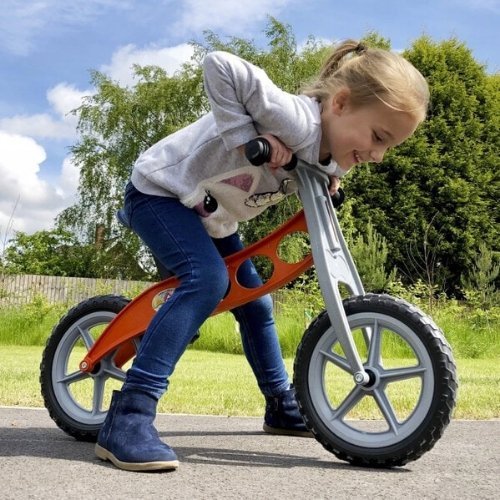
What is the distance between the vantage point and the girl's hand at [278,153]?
8.89 ft

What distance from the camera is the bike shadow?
2.76 meters

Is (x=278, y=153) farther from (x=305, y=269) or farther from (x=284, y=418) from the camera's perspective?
(x=284, y=418)

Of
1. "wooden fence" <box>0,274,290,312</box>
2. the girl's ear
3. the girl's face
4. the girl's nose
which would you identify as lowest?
the girl's nose

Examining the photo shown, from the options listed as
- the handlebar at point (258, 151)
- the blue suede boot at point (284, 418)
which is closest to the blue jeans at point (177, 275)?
the handlebar at point (258, 151)

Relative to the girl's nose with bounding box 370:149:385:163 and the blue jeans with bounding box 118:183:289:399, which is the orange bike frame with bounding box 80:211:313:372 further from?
the girl's nose with bounding box 370:149:385:163

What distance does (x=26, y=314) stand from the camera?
613 inches

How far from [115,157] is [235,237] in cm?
2554

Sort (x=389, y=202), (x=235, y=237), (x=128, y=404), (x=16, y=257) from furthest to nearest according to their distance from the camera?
(x=16, y=257)
(x=389, y=202)
(x=235, y=237)
(x=128, y=404)

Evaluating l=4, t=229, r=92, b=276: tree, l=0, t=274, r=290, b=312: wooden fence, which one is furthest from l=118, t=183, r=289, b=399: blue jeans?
l=4, t=229, r=92, b=276: tree

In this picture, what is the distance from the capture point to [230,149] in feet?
9.12

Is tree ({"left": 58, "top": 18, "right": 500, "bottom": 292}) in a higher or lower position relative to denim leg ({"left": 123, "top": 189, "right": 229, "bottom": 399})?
higher

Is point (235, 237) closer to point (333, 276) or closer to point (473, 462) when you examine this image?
point (333, 276)

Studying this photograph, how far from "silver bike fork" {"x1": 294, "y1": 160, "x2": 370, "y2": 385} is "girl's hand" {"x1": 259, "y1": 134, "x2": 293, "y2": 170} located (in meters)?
0.12

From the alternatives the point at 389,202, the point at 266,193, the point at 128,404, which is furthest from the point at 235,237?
the point at 389,202
